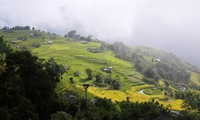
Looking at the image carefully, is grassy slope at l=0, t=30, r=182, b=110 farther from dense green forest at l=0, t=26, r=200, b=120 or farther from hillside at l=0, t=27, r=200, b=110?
dense green forest at l=0, t=26, r=200, b=120

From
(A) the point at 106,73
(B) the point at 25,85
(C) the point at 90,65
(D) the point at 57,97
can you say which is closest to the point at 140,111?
(D) the point at 57,97

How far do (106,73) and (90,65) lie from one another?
10328 millimetres

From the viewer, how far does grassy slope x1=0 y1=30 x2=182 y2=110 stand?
93.2 metres

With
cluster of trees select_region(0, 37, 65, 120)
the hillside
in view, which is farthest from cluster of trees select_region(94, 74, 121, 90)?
cluster of trees select_region(0, 37, 65, 120)

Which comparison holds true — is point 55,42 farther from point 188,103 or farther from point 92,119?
point 92,119

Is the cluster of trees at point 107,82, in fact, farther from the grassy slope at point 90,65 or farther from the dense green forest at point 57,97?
the grassy slope at point 90,65

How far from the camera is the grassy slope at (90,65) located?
9322 centimetres

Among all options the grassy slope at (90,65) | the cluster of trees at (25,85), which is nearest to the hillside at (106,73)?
the grassy slope at (90,65)

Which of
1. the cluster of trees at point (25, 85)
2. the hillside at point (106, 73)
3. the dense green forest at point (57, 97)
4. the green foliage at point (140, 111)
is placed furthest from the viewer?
the hillside at point (106, 73)

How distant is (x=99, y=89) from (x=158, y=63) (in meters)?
92.8

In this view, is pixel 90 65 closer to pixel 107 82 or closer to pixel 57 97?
pixel 107 82

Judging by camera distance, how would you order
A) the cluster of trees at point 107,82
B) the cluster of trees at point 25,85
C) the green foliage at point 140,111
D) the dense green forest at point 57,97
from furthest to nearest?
the cluster of trees at point 107,82
the green foliage at point 140,111
the cluster of trees at point 25,85
the dense green forest at point 57,97

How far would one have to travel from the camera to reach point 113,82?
103875 mm

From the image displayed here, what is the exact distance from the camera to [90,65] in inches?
5002
